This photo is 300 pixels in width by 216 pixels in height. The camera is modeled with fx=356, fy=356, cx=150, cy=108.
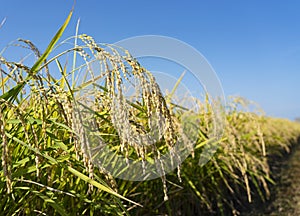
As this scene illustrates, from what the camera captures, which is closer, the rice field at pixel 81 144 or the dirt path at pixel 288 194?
the rice field at pixel 81 144

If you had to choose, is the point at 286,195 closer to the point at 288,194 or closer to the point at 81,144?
the point at 288,194

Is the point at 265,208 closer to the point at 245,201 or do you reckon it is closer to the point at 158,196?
the point at 245,201

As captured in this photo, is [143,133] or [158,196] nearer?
[143,133]

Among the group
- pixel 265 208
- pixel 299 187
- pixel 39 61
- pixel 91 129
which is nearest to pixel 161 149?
pixel 91 129

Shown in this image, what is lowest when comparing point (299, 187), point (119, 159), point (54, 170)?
point (54, 170)

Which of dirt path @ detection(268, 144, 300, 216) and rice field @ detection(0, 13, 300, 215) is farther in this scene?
dirt path @ detection(268, 144, 300, 216)

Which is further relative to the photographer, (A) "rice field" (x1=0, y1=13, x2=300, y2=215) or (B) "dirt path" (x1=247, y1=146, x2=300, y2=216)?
(B) "dirt path" (x1=247, y1=146, x2=300, y2=216)

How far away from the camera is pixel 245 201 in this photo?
108 inches

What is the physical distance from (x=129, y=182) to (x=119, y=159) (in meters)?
0.15

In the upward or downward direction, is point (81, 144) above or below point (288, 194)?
below

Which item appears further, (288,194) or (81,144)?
(288,194)

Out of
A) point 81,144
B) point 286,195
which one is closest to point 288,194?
point 286,195

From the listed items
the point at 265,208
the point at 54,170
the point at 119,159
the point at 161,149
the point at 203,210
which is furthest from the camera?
the point at 265,208

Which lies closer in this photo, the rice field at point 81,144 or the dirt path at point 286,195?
the rice field at point 81,144
